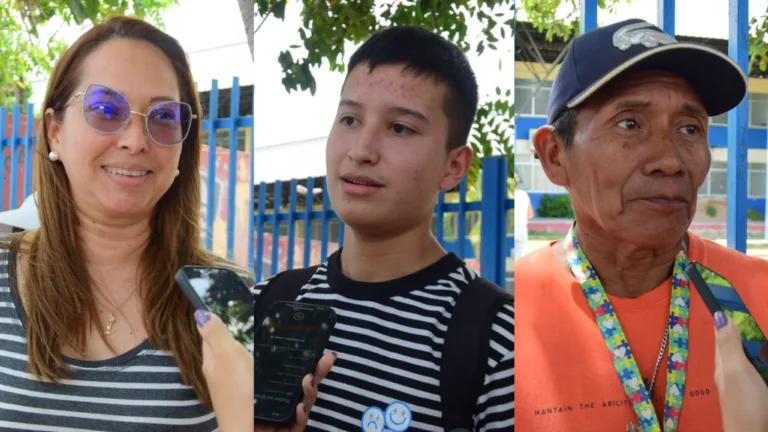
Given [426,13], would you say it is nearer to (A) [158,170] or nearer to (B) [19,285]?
(A) [158,170]

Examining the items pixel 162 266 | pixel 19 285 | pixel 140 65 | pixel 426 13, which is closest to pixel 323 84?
pixel 426 13

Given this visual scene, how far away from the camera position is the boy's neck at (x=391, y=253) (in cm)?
148

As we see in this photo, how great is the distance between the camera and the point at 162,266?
184 cm

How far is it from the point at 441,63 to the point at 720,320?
710mm

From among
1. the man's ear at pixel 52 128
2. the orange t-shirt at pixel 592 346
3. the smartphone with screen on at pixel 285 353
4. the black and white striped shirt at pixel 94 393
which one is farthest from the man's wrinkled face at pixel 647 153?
the man's ear at pixel 52 128

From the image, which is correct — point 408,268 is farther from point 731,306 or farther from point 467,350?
point 731,306

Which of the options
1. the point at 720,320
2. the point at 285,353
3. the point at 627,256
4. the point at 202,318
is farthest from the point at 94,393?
the point at 720,320

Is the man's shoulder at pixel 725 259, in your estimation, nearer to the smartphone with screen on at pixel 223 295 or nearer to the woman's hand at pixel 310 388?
the woman's hand at pixel 310 388

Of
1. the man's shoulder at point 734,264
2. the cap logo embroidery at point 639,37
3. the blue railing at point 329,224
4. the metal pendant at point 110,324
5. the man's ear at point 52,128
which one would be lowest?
the metal pendant at point 110,324

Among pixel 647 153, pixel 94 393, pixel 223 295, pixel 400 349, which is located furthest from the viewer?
pixel 223 295

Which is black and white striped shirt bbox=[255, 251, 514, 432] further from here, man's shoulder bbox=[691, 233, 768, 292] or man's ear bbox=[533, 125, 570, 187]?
man's shoulder bbox=[691, 233, 768, 292]

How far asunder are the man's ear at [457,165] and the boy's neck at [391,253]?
0.09 meters

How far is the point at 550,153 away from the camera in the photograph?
145 centimetres

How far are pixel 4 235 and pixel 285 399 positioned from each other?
84cm
